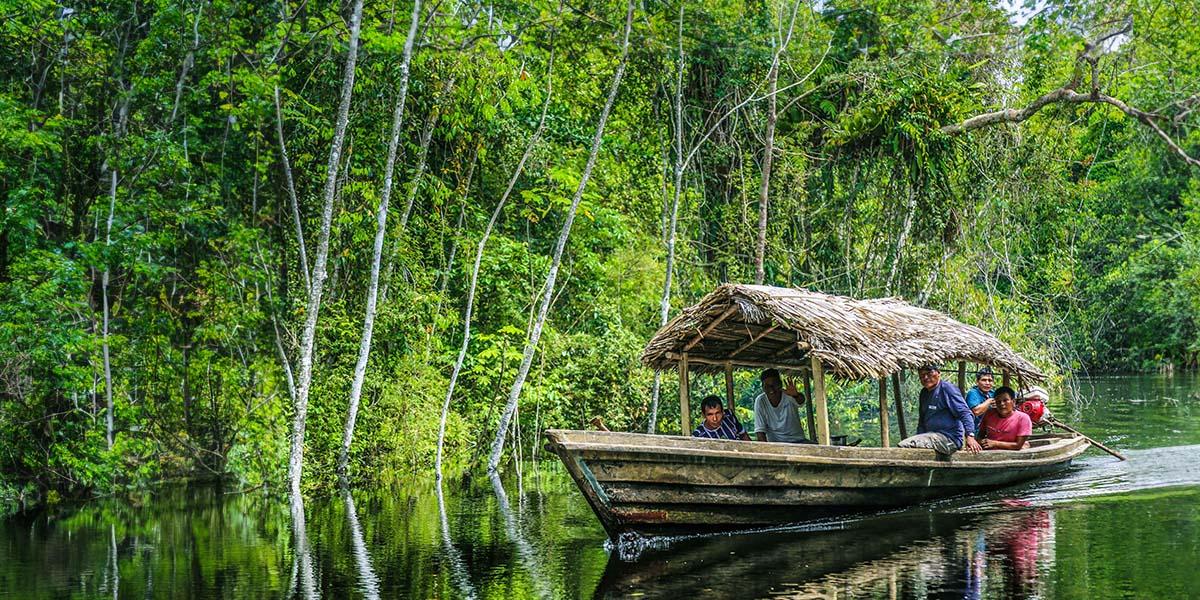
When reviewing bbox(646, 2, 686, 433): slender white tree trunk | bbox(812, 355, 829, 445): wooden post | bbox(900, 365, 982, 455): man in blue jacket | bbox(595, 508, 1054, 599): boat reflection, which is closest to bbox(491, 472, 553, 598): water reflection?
bbox(595, 508, 1054, 599): boat reflection

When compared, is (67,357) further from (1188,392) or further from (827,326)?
(1188,392)

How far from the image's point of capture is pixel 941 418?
40.5ft

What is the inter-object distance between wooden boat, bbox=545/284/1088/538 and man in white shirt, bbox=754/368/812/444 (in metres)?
0.37

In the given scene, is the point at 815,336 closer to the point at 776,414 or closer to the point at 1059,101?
the point at 776,414

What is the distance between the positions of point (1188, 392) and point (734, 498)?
22.7 metres

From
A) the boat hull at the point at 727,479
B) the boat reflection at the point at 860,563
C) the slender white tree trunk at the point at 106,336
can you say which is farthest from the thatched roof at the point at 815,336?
the slender white tree trunk at the point at 106,336

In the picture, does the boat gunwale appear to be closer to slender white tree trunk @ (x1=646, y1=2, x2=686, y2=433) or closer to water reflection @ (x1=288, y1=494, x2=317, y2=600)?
water reflection @ (x1=288, y1=494, x2=317, y2=600)

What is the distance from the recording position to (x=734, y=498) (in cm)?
1023

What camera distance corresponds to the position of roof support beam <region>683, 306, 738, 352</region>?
10977mm

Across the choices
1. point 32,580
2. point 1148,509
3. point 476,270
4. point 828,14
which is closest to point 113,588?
point 32,580

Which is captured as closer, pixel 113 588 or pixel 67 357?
pixel 113 588

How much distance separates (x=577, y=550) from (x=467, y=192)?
867 cm

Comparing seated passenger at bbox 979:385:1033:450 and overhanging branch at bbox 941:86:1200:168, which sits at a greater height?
overhanging branch at bbox 941:86:1200:168

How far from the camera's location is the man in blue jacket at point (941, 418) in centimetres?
1201
